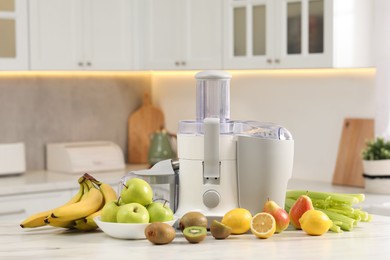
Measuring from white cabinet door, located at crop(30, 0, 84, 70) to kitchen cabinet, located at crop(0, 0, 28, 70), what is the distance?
50 millimetres

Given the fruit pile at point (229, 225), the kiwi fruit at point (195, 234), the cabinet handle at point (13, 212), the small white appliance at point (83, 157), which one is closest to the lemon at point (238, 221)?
the fruit pile at point (229, 225)

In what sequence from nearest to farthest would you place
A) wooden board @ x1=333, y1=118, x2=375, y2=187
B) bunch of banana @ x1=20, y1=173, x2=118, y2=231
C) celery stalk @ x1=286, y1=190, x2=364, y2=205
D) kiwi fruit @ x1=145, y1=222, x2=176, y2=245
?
1. kiwi fruit @ x1=145, y1=222, x2=176, y2=245
2. bunch of banana @ x1=20, y1=173, x2=118, y2=231
3. celery stalk @ x1=286, y1=190, x2=364, y2=205
4. wooden board @ x1=333, y1=118, x2=375, y2=187

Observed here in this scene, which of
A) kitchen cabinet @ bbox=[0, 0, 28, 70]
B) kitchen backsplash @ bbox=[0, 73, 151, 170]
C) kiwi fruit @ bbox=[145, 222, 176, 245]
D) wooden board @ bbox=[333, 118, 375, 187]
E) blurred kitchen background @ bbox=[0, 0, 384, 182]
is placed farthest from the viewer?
kitchen backsplash @ bbox=[0, 73, 151, 170]

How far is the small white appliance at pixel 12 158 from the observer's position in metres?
4.98

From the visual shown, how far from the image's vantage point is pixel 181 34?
5207 millimetres

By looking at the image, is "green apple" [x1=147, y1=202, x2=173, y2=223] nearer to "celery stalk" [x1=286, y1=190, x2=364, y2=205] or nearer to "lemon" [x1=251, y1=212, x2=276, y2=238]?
"lemon" [x1=251, y1=212, x2=276, y2=238]

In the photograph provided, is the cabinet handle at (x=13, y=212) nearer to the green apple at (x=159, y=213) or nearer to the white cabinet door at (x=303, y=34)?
the white cabinet door at (x=303, y=34)

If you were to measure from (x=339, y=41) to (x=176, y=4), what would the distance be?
131cm

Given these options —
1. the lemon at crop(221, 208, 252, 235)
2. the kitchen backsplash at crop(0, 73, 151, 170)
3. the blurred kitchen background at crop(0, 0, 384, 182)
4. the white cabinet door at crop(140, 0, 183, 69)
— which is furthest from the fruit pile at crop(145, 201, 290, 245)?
the kitchen backsplash at crop(0, 73, 151, 170)

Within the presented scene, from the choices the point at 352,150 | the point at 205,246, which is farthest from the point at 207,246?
the point at 352,150

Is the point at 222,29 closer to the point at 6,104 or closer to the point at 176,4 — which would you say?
the point at 176,4

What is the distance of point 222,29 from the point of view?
16.1ft

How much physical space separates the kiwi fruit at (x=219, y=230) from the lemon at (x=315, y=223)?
0.82ft

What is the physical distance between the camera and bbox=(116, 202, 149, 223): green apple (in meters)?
2.63
